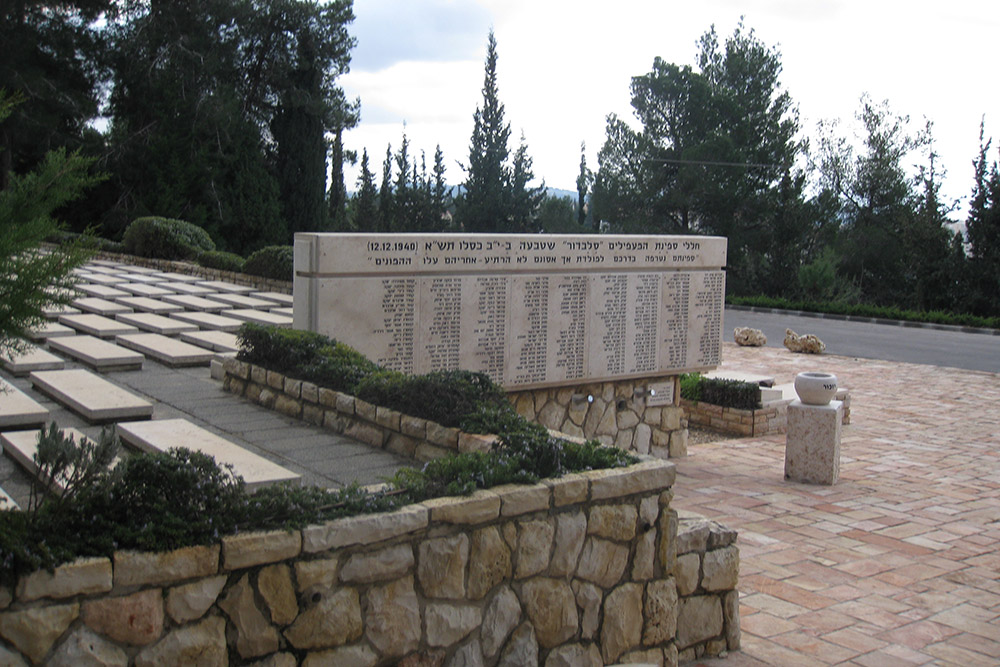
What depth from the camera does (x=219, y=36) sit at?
98.9 feet

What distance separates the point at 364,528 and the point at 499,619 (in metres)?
0.75

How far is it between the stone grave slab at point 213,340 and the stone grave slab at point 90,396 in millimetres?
1421

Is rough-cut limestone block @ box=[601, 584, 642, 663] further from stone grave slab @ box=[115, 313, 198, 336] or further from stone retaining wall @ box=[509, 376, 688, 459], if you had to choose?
stone grave slab @ box=[115, 313, 198, 336]

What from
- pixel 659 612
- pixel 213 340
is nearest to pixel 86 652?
pixel 659 612

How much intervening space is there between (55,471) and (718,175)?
33.6 m

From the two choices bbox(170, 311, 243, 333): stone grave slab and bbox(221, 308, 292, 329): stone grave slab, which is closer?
bbox(170, 311, 243, 333): stone grave slab

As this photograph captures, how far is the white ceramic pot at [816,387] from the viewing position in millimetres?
8453

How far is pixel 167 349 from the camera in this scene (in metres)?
7.63

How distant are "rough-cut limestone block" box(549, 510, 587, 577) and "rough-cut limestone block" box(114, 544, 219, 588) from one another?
141 cm

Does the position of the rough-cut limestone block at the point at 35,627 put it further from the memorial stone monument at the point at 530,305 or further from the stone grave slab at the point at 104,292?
the stone grave slab at the point at 104,292

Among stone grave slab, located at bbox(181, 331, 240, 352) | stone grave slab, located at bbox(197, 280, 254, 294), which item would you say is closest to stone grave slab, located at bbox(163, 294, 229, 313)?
stone grave slab, located at bbox(197, 280, 254, 294)

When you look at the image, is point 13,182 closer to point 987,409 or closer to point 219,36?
point 987,409

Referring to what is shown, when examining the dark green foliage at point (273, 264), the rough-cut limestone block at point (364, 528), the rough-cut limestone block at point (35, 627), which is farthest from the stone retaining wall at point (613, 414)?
the dark green foliage at point (273, 264)

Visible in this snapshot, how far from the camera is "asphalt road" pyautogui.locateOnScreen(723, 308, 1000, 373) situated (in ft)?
→ 58.5
